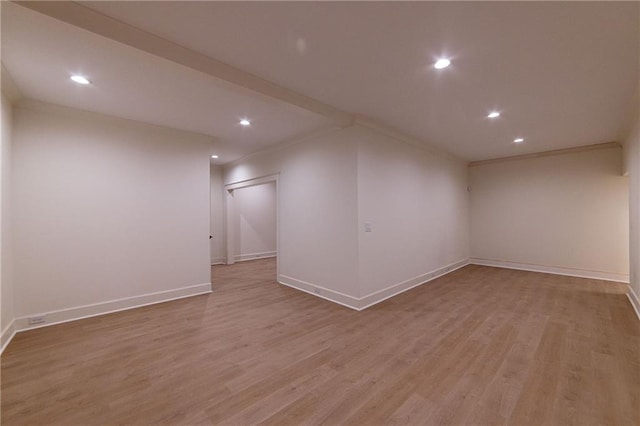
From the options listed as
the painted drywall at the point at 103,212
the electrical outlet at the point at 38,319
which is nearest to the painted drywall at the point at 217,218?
the painted drywall at the point at 103,212

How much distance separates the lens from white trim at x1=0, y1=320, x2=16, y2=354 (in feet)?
8.66

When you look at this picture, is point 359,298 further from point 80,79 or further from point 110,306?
point 80,79

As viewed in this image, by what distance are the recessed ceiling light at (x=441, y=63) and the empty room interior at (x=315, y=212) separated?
0.02m

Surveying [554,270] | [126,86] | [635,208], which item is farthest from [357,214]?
[554,270]

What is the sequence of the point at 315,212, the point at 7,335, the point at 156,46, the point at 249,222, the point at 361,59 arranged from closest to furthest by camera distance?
1. the point at 156,46
2. the point at 361,59
3. the point at 7,335
4. the point at 315,212
5. the point at 249,222

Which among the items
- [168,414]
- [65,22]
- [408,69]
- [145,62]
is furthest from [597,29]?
[168,414]

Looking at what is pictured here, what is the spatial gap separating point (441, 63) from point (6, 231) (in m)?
4.97

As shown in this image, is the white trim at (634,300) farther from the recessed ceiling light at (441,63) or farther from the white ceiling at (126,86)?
the white ceiling at (126,86)

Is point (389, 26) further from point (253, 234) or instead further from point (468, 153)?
point (253, 234)

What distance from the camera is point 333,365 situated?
2367 mm

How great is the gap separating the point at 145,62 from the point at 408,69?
2.50 m

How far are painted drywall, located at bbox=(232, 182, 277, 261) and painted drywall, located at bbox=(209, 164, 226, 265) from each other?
0.40 m

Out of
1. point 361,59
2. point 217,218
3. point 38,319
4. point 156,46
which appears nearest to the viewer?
point 156,46

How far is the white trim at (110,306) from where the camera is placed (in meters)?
3.19
